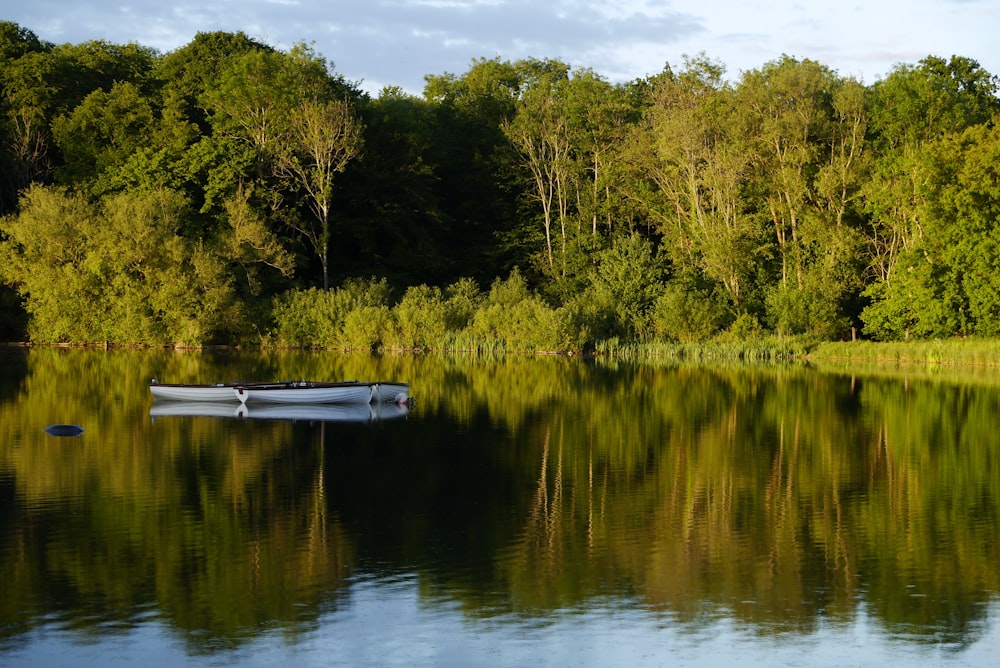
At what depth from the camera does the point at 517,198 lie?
72.4m

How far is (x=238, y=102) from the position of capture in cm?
6203

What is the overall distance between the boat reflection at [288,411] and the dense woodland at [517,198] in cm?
2458

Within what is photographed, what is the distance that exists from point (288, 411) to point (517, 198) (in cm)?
4367

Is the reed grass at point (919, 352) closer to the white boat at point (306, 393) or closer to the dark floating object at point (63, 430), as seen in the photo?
the white boat at point (306, 393)

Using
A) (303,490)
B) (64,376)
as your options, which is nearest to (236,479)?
(303,490)

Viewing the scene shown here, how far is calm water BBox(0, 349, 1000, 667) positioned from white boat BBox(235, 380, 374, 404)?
52.3 inches

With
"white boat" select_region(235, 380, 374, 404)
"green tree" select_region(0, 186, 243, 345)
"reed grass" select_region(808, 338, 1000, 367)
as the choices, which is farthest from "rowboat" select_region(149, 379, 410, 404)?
"reed grass" select_region(808, 338, 1000, 367)

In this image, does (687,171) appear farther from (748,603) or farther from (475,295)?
(748,603)

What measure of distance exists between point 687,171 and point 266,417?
121 feet

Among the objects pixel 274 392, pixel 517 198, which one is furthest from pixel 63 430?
pixel 517 198

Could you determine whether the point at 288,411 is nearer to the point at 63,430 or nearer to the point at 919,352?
the point at 63,430

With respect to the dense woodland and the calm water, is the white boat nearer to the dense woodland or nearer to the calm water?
the calm water

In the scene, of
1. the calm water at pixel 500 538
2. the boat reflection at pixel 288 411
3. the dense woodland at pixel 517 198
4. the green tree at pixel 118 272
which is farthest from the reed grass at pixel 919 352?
the green tree at pixel 118 272

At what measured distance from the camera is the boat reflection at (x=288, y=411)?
2928cm
